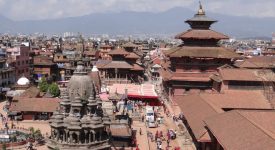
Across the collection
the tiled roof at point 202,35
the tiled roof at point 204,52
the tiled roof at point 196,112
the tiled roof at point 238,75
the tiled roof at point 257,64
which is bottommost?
the tiled roof at point 196,112

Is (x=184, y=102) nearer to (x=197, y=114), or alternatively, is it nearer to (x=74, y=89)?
(x=197, y=114)

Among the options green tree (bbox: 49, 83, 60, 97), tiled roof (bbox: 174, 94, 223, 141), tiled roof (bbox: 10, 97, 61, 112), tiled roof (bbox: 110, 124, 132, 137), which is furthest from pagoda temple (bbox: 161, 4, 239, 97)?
green tree (bbox: 49, 83, 60, 97)

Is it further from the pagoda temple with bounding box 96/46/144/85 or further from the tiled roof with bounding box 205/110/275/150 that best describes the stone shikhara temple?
the pagoda temple with bounding box 96/46/144/85

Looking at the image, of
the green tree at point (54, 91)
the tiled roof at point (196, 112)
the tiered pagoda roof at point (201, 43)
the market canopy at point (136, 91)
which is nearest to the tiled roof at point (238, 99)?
the tiled roof at point (196, 112)

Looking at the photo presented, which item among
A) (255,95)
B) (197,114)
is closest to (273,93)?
(255,95)

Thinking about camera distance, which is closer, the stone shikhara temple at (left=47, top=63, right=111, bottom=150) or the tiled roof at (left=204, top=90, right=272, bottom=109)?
the stone shikhara temple at (left=47, top=63, right=111, bottom=150)

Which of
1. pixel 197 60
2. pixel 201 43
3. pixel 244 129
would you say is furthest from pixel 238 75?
pixel 244 129

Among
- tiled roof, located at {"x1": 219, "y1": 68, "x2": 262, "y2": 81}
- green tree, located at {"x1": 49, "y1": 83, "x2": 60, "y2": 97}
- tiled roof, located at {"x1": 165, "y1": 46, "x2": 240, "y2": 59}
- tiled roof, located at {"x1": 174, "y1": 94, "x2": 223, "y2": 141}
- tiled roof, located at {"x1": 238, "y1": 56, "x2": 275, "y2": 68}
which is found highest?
A: tiled roof, located at {"x1": 165, "y1": 46, "x2": 240, "y2": 59}

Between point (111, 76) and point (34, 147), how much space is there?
31581mm

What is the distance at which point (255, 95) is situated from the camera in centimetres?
3550

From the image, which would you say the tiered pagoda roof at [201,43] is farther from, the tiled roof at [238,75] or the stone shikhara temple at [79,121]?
the stone shikhara temple at [79,121]

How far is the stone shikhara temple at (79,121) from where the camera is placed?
19844 millimetres

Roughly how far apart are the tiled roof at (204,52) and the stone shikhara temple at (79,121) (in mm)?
25614

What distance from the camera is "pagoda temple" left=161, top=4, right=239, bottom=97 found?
4509 cm
